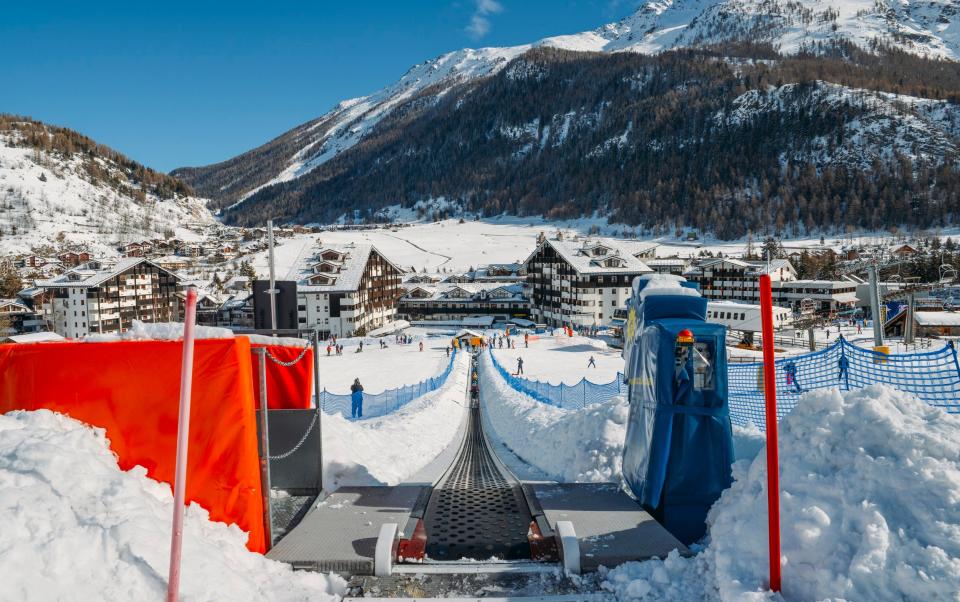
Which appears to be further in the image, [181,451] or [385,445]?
[385,445]

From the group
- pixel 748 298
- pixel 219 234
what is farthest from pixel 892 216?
pixel 219 234

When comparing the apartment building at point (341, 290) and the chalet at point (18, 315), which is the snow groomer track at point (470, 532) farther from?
the chalet at point (18, 315)

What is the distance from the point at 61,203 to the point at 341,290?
151219 mm

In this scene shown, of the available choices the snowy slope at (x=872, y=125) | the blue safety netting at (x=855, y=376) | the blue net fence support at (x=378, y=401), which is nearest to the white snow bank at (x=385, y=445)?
the blue net fence support at (x=378, y=401)

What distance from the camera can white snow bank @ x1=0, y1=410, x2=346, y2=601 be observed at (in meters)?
3.20

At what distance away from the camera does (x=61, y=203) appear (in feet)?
554

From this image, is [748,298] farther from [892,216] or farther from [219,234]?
[219,234]

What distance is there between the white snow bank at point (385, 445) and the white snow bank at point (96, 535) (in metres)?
3.05

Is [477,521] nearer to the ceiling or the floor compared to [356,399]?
nearer to the ceiling

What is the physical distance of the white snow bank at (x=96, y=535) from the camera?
3195 mm

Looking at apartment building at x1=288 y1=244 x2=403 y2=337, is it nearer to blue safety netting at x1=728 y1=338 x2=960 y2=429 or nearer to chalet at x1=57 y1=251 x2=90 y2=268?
blue safety netting at x1=728 y1=338 x2=960 y2=429

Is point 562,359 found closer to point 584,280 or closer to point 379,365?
point 379,365

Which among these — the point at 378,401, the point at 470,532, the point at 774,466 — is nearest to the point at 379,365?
the point at 378,401

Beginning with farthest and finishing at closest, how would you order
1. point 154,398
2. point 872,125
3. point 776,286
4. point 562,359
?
point 872,125, point 776,286, point 562,359, point 154,398
